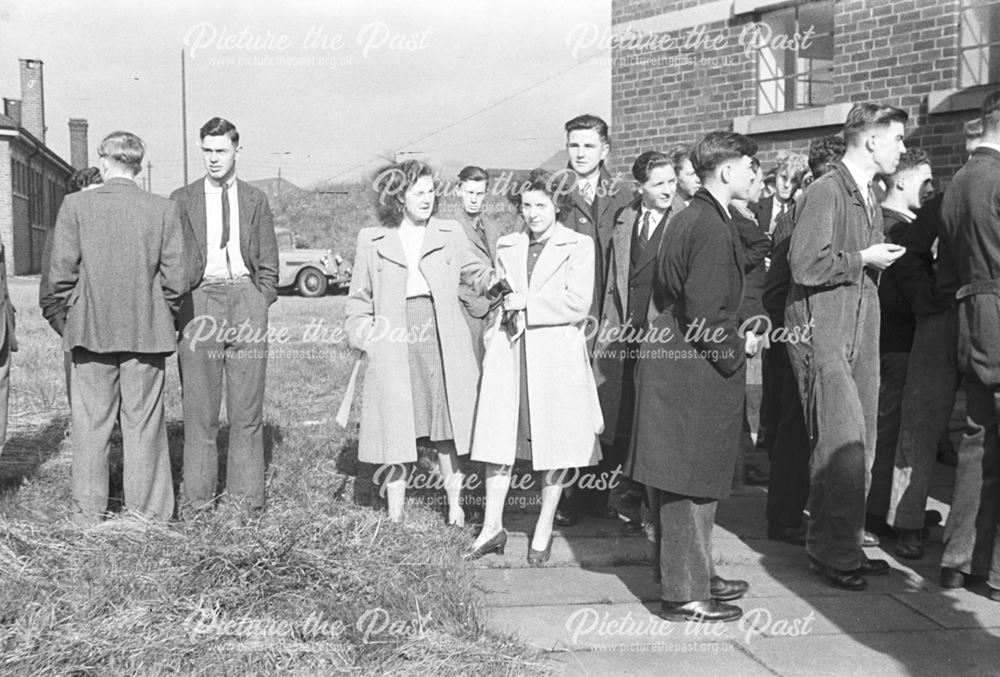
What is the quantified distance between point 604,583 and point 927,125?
6.71 meters

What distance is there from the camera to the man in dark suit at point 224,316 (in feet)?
20.9

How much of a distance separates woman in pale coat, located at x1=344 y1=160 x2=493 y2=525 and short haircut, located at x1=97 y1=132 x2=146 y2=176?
1.28 metres

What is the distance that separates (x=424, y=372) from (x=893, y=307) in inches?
104

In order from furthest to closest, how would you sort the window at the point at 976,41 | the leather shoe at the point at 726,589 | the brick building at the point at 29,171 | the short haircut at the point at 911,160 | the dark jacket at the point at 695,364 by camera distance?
the brick building at the point at 29,171, the window at the point at 976,41, the short haircut at the point at 911,160, the leather shoe at the point at 726,589, the dark jacket at the point at 695,364

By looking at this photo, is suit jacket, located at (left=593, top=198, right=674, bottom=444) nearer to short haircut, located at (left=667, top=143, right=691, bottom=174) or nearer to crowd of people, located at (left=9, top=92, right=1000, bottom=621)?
crowd of people, located at (left=9, top=92, right=1000, bottom=621)

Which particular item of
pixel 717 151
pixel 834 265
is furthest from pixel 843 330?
pixel 717 151

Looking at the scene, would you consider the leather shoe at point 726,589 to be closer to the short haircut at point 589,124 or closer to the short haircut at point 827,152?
the short haircut at point 827,152

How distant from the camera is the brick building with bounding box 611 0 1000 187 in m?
10.2

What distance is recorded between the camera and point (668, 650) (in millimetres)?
4543

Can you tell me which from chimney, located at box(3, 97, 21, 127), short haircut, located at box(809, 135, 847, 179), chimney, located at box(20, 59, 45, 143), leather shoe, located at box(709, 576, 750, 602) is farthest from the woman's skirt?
chimney, located at box(20, 59, 45, 143)

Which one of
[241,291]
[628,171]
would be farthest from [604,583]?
[628,171]

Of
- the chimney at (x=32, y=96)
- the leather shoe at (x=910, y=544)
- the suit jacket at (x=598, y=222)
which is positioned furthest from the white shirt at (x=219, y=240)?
the chimney at (x=32, y=96)

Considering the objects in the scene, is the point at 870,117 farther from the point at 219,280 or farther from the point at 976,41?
the point at 976,41

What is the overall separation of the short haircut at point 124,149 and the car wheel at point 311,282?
23.5 m
